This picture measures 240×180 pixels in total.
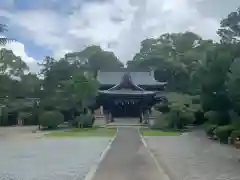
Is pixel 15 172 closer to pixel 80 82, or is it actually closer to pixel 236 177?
pixel 236 177

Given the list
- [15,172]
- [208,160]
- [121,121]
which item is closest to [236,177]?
[208,160]

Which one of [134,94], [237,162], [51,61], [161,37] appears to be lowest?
[237,162]

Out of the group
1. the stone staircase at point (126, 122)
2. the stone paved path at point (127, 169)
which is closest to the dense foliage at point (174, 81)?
the stone staircase at point (126, 122)

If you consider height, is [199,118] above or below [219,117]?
below

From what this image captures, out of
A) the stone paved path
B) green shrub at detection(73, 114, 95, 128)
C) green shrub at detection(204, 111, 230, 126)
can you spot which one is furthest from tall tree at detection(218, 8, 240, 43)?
green shrub at detection(73, 114, 95, 128)

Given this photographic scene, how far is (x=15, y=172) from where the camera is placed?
Result: 13516mm

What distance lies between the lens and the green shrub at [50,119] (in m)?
47.3

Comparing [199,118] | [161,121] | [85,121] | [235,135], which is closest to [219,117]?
[235,135]

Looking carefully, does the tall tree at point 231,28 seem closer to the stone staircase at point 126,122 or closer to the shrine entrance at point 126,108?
the stone staircase at point 126,122

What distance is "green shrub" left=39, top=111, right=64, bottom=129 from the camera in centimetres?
4734

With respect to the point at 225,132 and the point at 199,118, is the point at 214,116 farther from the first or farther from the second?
the point at 199,118

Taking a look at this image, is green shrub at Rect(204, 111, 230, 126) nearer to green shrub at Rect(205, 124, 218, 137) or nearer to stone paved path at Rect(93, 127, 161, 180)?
green shrub at Rect(205, 124, 218, 137)

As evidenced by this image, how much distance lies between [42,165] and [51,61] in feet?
164

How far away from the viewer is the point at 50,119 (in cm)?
4734
